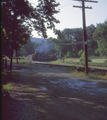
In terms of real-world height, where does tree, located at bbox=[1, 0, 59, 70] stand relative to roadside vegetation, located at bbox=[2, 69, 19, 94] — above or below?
above

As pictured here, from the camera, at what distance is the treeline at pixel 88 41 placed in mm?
33781

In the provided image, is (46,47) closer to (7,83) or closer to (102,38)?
(102,38)

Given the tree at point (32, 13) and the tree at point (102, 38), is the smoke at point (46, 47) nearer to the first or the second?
the tree at point (102, 38)

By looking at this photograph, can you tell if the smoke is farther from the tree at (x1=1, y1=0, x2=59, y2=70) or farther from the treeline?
the tree at (x1=1, y1=0, x2=59, y2=70)

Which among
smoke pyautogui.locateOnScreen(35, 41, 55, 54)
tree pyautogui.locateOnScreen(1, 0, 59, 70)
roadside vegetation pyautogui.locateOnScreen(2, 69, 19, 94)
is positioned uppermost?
smoke pyautogui.locateOnScreen(35, 41, 55, 54)

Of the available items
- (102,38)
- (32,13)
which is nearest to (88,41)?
(102,38)

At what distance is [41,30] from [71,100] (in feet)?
23.9

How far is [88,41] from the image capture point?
61188 millimetres

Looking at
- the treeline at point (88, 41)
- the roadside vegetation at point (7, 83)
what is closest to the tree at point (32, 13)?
the roadside vegetation at point (7, 83)

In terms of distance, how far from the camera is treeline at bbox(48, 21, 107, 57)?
111ft

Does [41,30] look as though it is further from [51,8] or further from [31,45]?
[31,45]

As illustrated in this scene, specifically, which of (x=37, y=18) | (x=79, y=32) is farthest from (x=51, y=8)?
(x=79, y=32)

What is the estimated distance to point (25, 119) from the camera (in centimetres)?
398

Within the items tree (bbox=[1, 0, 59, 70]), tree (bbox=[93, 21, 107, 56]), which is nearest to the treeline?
tree (bbox=[93, 21, 107, 56])
